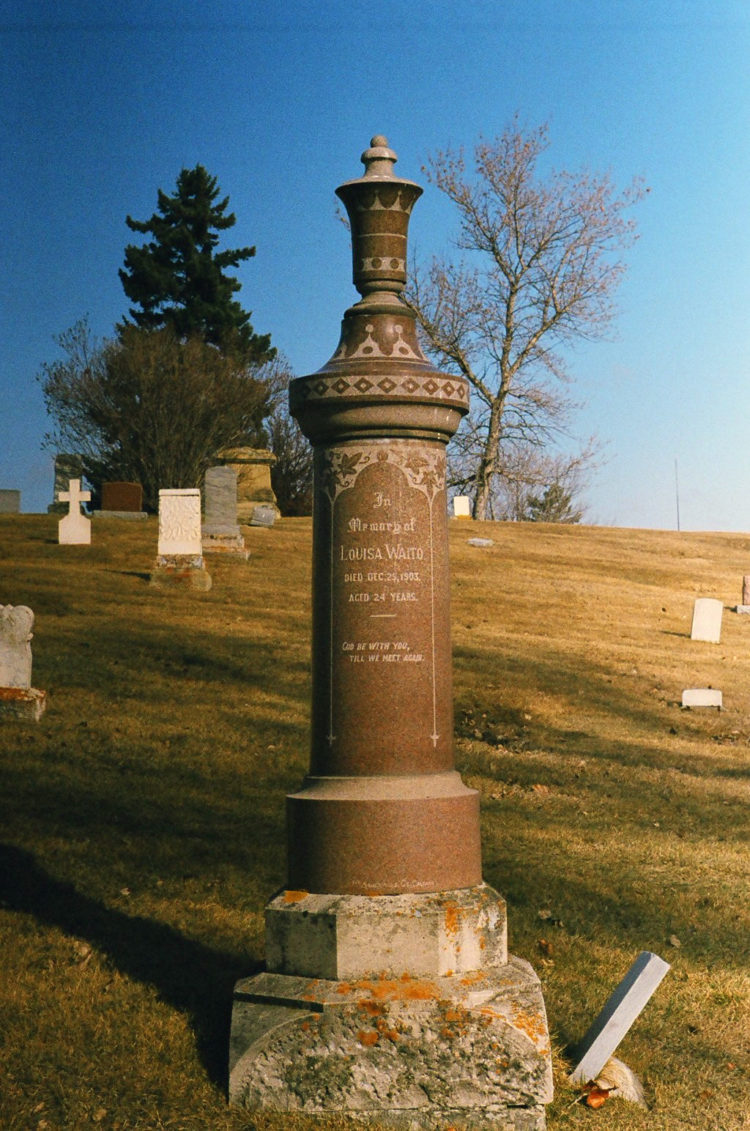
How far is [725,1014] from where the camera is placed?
229 inches

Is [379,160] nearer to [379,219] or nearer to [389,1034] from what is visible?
[379,219]

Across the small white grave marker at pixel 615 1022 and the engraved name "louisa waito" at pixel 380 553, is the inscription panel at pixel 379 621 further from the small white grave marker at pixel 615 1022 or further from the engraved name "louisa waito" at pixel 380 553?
the small white grave marker at pixel 615 1022

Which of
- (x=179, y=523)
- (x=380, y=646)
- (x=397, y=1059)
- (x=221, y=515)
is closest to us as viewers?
(x=397, y=1059)

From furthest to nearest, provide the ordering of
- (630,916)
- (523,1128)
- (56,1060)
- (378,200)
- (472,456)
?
(472,456) → (630,916) → (378,200) → (56,1060) → (523,1128)

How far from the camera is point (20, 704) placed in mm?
11180

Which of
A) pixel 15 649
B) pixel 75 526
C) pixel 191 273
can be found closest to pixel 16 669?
pixel 15 649

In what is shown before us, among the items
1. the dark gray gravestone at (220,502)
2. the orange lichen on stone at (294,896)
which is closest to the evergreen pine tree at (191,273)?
the dark gray gravestone at (220,502)

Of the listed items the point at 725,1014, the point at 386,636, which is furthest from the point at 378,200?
the point at 725,1014

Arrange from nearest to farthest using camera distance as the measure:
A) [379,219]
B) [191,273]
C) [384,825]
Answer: [384,825] < [379,219] < [191,273]

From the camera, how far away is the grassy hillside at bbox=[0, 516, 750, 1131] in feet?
16.2

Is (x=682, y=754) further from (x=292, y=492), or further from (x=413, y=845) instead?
(x=292, y=492)

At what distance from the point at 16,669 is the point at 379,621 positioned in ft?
23.3

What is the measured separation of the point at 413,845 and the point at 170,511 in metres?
13.9

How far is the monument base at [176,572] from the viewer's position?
18812 millimetres
